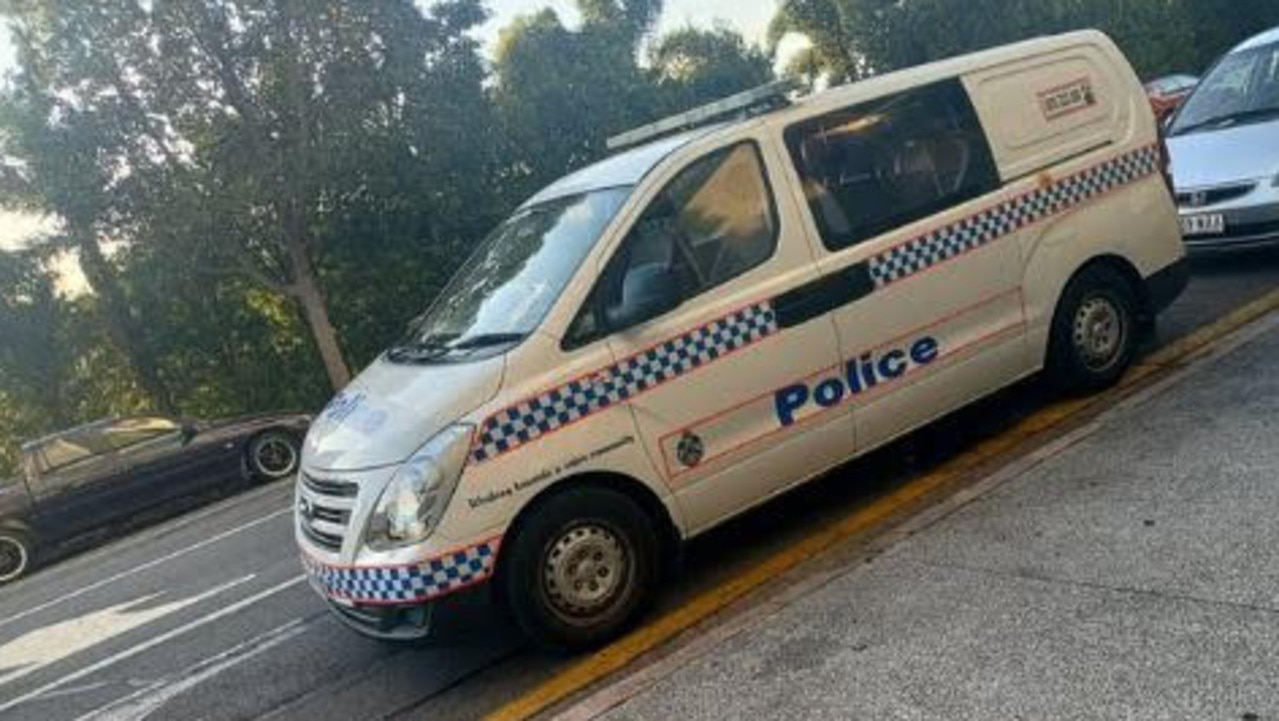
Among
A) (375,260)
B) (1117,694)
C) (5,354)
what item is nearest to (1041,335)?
(1117,694)

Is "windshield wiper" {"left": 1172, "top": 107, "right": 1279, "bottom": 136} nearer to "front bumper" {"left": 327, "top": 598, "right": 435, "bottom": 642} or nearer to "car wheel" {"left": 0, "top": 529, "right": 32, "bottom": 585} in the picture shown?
"front bumper" {"left": 327, "top": 598, "right": 435, "bottom": 642}

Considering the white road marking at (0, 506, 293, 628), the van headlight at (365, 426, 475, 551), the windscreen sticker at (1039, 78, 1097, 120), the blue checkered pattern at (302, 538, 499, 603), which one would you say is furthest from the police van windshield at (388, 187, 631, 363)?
the white road marking at (0, 506, 293, 628)

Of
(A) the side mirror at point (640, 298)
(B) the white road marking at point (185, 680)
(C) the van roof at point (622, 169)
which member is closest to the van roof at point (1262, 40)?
(C) the van roof at point (622, 169)

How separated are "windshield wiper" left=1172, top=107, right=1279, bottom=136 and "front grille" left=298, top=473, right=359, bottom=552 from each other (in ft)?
23.2

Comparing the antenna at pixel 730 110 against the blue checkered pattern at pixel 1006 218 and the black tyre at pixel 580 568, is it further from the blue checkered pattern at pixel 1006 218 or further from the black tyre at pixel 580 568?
the black tyre at pixel 580 568

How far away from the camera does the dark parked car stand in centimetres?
A: 1224

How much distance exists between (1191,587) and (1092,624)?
0.37 meters

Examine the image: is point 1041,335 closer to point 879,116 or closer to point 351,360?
point 879,116

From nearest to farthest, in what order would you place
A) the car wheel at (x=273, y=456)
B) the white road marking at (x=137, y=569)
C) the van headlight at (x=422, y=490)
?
the van headlight at (x=422, y=490) < the white road marking at (x=137, y=569) < the car wheel at (x=273, y=456)

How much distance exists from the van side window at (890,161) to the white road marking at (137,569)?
635cm

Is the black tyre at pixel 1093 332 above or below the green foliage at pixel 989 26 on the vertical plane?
below

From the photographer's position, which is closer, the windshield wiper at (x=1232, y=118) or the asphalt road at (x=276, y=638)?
the asphalt road at (x=276, y=638)

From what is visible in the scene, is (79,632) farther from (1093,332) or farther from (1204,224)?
(1204,224)

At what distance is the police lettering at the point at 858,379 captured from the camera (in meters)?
4.93
